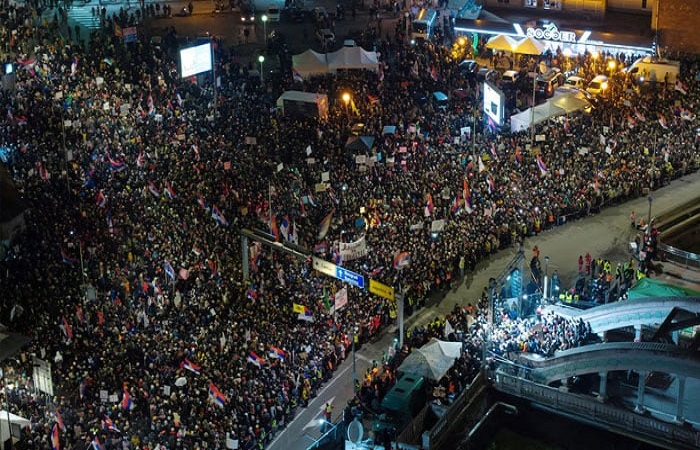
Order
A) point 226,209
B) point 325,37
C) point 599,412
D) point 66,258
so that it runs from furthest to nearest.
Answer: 1. point 325,37
2. point 226,209
3. point 66,258
4. point 599,412

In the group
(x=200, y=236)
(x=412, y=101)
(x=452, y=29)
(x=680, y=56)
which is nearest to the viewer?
(x=200, y=236)

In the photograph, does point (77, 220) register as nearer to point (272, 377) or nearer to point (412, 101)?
point (272, 377)

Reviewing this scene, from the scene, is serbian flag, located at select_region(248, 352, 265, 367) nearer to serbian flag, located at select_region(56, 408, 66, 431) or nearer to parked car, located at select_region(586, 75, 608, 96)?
serbian flag, located at select_region(56, 408, 66, 431)

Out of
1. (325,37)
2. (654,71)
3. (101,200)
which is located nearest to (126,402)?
(101,200)

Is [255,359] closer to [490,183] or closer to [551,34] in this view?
[490,183]

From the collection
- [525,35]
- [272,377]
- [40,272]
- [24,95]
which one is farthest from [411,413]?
[525,35]

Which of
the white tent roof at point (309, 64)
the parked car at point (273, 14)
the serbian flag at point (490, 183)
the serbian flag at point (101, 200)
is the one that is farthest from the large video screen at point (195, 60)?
the serbian flag at point (490, 183)
